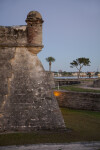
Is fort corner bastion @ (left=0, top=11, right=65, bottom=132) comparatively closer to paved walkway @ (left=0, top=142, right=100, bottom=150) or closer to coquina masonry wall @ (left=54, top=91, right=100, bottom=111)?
paved walkway @ (left=0, top=142, right=100, bottom=150)

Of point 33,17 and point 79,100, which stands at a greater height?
point 33,17

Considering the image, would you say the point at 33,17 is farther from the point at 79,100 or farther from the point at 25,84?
the point at 79,100

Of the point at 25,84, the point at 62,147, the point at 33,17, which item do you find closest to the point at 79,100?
the point at 25,84

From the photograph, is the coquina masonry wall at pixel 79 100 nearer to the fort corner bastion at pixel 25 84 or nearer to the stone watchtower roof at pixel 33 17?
the fort corner bastion at pixel 25 84

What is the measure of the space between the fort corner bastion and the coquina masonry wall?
7.38 meters

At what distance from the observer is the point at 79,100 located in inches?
635

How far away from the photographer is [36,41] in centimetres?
883

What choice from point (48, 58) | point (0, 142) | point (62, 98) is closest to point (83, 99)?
point (62, 98)

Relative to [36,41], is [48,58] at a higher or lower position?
higher

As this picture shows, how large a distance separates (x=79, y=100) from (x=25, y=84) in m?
8.54

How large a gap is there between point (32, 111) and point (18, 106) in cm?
57

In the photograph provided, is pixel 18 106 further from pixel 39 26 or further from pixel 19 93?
pixel 39 26

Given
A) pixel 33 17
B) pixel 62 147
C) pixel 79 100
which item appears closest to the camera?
pixel 62 147

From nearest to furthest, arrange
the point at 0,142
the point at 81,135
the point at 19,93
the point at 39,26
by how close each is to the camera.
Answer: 1. the point at 0,142
2. the point at 81,135
3. the point at 19,93
4. the point at 39,26
